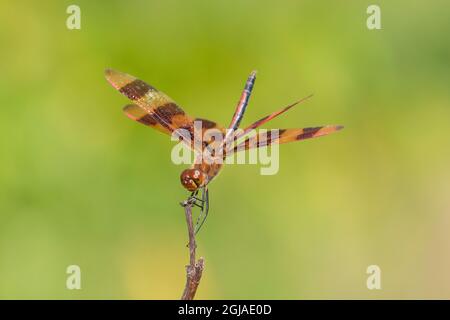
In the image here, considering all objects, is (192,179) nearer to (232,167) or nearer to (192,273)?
(192,273)

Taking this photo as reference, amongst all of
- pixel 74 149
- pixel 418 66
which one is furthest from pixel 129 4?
pixel 418 66

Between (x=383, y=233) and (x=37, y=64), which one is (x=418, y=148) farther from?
(x=37, y=64)

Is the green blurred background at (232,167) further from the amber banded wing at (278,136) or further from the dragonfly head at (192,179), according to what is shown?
the dragonfly head at (192,179)

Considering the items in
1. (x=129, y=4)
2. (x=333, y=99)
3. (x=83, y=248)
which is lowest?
(x=83, y=248)

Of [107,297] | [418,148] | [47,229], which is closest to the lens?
[107,297]

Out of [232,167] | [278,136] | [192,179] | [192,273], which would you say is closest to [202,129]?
[278,136]

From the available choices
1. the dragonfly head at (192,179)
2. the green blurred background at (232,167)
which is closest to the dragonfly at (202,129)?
the dragonfly head at (192,179)

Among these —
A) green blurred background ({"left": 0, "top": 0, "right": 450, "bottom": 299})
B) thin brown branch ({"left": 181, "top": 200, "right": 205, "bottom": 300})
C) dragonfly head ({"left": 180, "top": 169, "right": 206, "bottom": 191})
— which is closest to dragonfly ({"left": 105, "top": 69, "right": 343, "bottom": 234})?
dragonfly head ({"left": 180, "top": 169, "right": 206, "bottom": 191})
